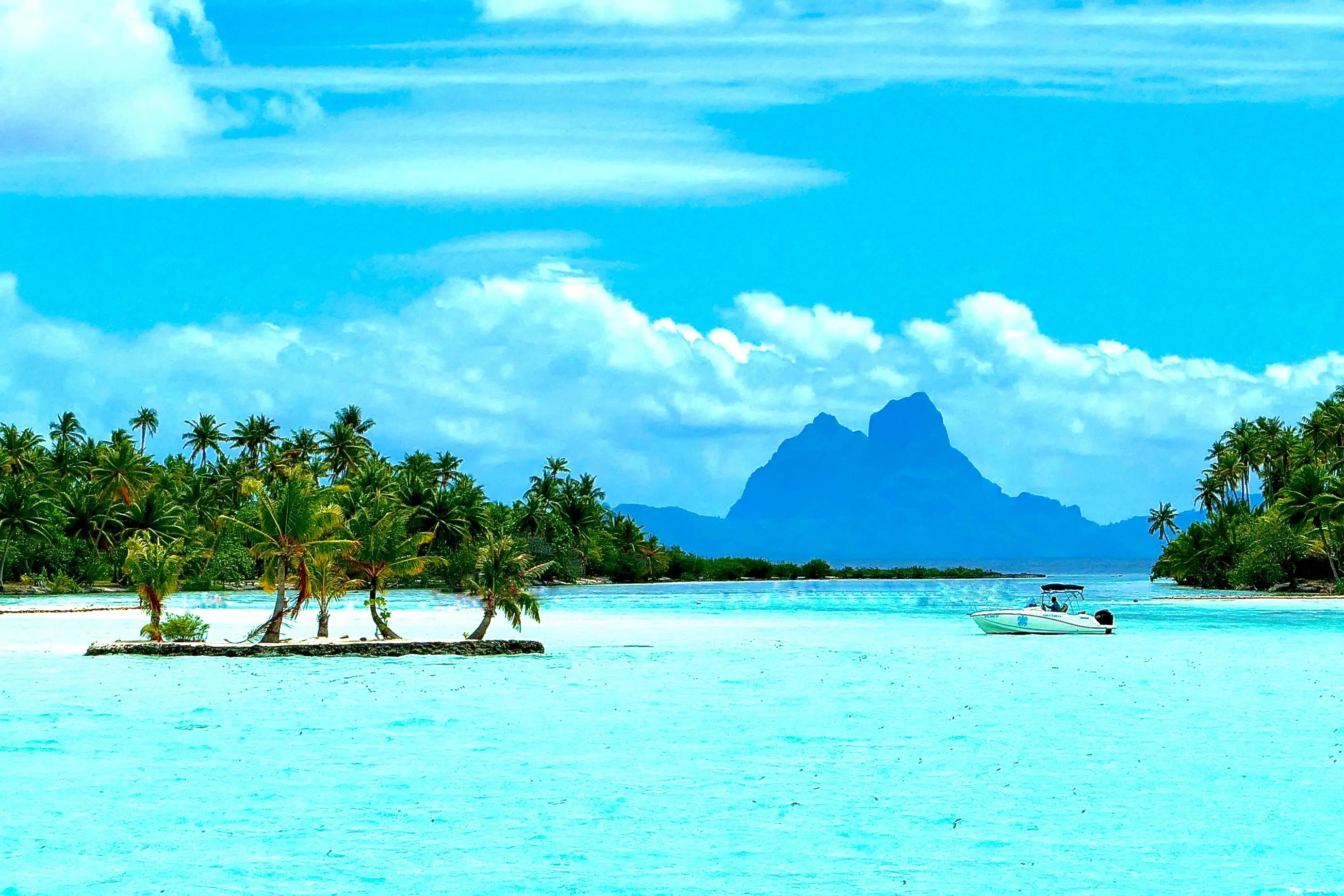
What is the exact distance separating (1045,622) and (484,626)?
24.6 metres

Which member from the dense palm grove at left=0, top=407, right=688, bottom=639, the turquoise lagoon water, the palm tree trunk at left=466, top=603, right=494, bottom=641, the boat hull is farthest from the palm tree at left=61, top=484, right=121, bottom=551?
the boat hull

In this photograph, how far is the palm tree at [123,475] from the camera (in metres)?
112

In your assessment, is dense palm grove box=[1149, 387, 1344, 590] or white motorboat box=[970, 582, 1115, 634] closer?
white motorboat box=[970, 582, 1115, 634]

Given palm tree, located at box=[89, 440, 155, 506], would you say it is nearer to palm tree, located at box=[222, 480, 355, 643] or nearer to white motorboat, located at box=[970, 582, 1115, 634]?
palm tree, located at box=[222, 480, 355, 643]

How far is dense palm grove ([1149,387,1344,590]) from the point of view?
96000mm

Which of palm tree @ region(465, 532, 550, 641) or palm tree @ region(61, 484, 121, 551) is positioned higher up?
palm tree @ region(61, 484, 121, 551)

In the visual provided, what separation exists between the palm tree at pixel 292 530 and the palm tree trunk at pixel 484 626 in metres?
4.48

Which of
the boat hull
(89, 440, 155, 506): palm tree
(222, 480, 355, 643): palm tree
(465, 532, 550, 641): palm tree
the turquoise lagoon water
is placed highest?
(89, 440, 155, 506): palm tree

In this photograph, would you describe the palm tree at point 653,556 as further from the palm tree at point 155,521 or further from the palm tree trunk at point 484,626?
the palm tree trunk at point 484,626

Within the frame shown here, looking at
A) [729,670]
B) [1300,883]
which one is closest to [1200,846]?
[1300,883]

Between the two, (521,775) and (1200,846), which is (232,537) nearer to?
(521,775)

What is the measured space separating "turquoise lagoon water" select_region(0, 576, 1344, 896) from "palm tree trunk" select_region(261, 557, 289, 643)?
178cm

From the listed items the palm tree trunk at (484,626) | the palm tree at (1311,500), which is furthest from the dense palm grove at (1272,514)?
the palm tree trunk at (484,626)

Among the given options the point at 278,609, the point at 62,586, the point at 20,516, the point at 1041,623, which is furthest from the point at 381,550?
the point at 62,586
